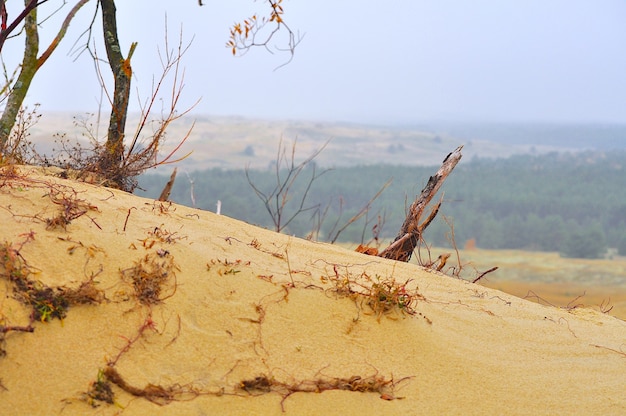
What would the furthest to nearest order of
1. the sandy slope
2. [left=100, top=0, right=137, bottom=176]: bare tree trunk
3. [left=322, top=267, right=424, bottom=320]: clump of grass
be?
[left=100, top=0, right=137, bottom=176]: bare tree trunk, [left=322, top=267, right=424, bottom=320]: clump of grass, the sandy slope

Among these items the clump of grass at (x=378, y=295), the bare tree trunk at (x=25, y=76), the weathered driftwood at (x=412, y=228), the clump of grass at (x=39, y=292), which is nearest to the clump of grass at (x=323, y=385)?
the clump of grass at (x=378, y=295)

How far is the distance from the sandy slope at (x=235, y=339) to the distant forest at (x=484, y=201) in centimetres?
3302

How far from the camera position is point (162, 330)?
303 cm

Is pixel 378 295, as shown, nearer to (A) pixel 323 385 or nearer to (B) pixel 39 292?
(A) pixel 323 385

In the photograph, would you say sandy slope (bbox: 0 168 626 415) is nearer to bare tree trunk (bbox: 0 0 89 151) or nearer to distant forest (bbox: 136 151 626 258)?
bare tree trunk (bbox: 0 0 89 151)

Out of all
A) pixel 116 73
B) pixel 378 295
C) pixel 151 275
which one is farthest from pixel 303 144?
pixel 151 275

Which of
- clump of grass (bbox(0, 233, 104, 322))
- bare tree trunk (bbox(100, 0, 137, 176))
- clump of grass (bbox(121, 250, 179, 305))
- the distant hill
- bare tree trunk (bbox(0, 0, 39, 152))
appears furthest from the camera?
the distant hill

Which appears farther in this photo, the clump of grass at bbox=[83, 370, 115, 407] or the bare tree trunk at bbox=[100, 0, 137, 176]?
the bare tree trunk at bbox=[100, 0, 137, 176]

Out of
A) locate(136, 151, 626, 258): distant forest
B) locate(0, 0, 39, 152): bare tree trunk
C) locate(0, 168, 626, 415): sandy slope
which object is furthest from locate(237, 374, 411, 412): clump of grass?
locate(136, 151, 626, 258): distant forest

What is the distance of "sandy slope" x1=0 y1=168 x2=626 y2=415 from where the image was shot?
2773 mm

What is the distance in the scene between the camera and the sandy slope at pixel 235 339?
2773mm

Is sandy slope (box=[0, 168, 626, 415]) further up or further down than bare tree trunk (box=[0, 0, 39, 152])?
further down

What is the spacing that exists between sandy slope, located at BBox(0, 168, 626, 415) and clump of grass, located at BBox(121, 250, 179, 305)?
1cm

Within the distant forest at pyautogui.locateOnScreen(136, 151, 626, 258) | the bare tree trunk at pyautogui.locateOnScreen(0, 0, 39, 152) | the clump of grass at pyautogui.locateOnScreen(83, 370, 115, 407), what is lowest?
the distant forest at pyautogui.locateOnScreen(136, 151, 626, 258)
